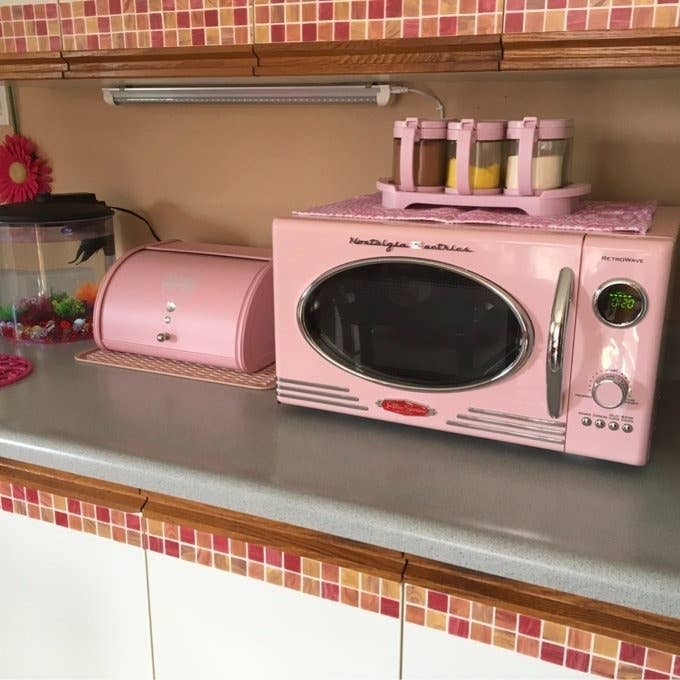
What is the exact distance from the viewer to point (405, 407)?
1018mm

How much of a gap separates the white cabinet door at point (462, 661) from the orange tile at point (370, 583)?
0.05m

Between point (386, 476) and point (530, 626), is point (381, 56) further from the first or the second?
point (530, 626)

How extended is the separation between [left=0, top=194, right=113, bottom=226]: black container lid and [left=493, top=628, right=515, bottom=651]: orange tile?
1.01 m

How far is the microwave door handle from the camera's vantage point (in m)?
0.87

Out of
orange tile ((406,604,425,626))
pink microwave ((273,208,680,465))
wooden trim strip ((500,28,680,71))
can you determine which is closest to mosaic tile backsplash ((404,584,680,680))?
orange tile ((406,604,425,626))

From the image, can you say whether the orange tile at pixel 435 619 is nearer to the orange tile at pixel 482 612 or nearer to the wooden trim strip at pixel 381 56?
the orange tile at pixel 482 612

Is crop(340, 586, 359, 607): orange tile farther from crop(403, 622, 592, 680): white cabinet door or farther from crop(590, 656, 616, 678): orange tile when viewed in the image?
crop(590, 656, 616, 678): orange tile

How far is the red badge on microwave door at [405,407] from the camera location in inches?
39.7

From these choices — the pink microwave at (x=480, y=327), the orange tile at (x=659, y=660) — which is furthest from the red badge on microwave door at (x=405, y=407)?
the orange tile at (x=659, y=660)

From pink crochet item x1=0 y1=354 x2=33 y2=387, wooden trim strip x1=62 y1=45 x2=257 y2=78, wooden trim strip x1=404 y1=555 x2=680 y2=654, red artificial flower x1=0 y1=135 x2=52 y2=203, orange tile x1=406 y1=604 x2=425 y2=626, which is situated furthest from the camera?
red artificial flower x1=0 y1=135 x2=52 y2=203

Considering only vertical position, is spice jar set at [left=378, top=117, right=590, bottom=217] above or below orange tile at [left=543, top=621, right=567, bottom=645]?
above

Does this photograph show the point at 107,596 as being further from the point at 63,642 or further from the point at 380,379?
the point at 380,379

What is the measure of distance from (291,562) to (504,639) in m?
0.26

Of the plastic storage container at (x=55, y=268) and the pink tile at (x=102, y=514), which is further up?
the plastic storage container at (x=55, y=268)
